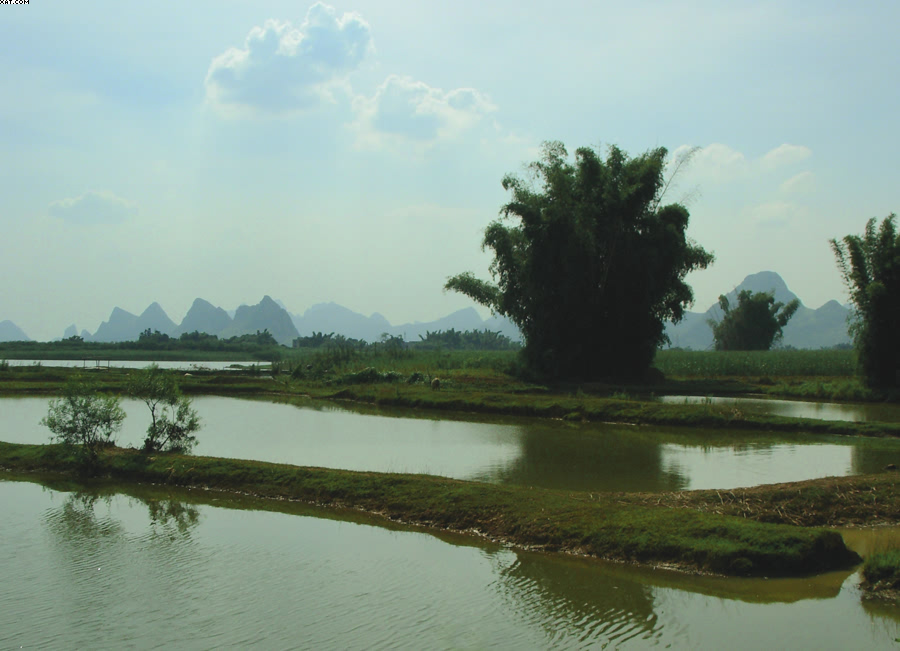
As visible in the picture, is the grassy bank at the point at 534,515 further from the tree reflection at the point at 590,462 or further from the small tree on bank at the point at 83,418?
the tree reflection at the point at 590,462

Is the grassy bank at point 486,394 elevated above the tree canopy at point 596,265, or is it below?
below

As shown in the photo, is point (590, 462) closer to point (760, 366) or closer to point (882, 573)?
point (882, 573)

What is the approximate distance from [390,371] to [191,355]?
1636 inches

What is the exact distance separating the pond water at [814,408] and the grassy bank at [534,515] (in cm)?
1177

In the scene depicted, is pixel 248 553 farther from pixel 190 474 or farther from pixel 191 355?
pixel 191 355

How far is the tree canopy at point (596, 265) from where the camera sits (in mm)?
30531

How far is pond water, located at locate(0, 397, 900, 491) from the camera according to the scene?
37.7ft

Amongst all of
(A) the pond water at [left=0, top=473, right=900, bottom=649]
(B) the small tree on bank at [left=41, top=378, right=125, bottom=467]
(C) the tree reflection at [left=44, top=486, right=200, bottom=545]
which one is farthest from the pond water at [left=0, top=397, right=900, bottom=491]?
(A) the pond water at [left=0, top=473, right=900, bottom=649]

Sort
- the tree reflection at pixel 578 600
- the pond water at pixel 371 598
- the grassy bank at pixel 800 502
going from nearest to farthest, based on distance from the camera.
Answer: the pond water at pixel 371 598 < the tree reflection at pixel 578 600 < the grassy bank at pixel 800 502

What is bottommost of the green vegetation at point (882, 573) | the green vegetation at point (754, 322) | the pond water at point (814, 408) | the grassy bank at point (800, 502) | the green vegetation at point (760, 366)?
the green vegetation at point (882, 573)

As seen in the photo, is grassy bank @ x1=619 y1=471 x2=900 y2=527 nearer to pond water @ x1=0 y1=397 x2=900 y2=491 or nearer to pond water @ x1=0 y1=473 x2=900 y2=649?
pond water @ x1=0 y1=397 x2=900 y2=491

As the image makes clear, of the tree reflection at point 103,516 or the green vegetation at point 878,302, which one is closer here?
the tree reflection at point 103,516

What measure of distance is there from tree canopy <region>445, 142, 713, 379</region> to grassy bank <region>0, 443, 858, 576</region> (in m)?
20.7

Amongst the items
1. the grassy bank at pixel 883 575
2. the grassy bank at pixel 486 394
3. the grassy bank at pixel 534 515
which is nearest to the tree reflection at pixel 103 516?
the grassy bank at pixel 534 515
